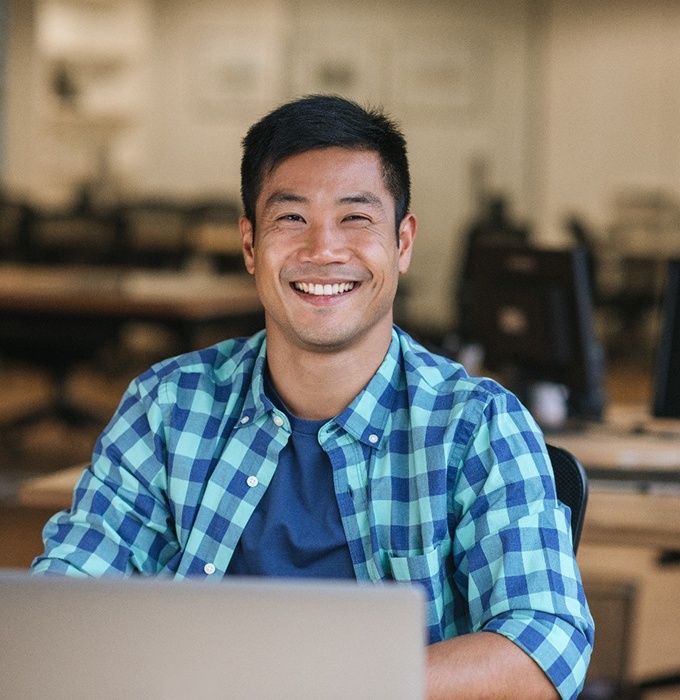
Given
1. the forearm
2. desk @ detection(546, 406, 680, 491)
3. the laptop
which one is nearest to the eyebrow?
the forearm

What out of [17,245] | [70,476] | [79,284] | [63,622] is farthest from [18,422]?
[63,622]

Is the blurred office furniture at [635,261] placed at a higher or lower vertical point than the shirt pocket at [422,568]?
lower

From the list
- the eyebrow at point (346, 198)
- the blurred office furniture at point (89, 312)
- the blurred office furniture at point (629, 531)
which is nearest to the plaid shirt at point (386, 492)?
the eyebrow at point (346, 198)

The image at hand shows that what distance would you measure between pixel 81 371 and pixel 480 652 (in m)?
7.66

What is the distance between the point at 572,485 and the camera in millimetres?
1676

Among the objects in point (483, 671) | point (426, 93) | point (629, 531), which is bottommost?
point (629, 531)

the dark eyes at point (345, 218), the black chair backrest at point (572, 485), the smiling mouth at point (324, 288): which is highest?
the dark eyes at point (345, 218)

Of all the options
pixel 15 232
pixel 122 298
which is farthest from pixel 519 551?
pixel 15 232

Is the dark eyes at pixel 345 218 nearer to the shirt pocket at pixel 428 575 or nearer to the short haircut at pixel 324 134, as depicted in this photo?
the short haircut at pixel 324 134

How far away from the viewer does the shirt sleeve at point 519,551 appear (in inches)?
53.9

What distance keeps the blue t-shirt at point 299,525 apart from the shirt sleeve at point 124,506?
0.13 m

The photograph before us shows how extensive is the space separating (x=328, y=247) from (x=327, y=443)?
0.88 feet

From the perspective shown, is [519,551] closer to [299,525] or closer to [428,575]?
[428,575]

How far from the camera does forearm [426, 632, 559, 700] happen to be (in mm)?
1299
